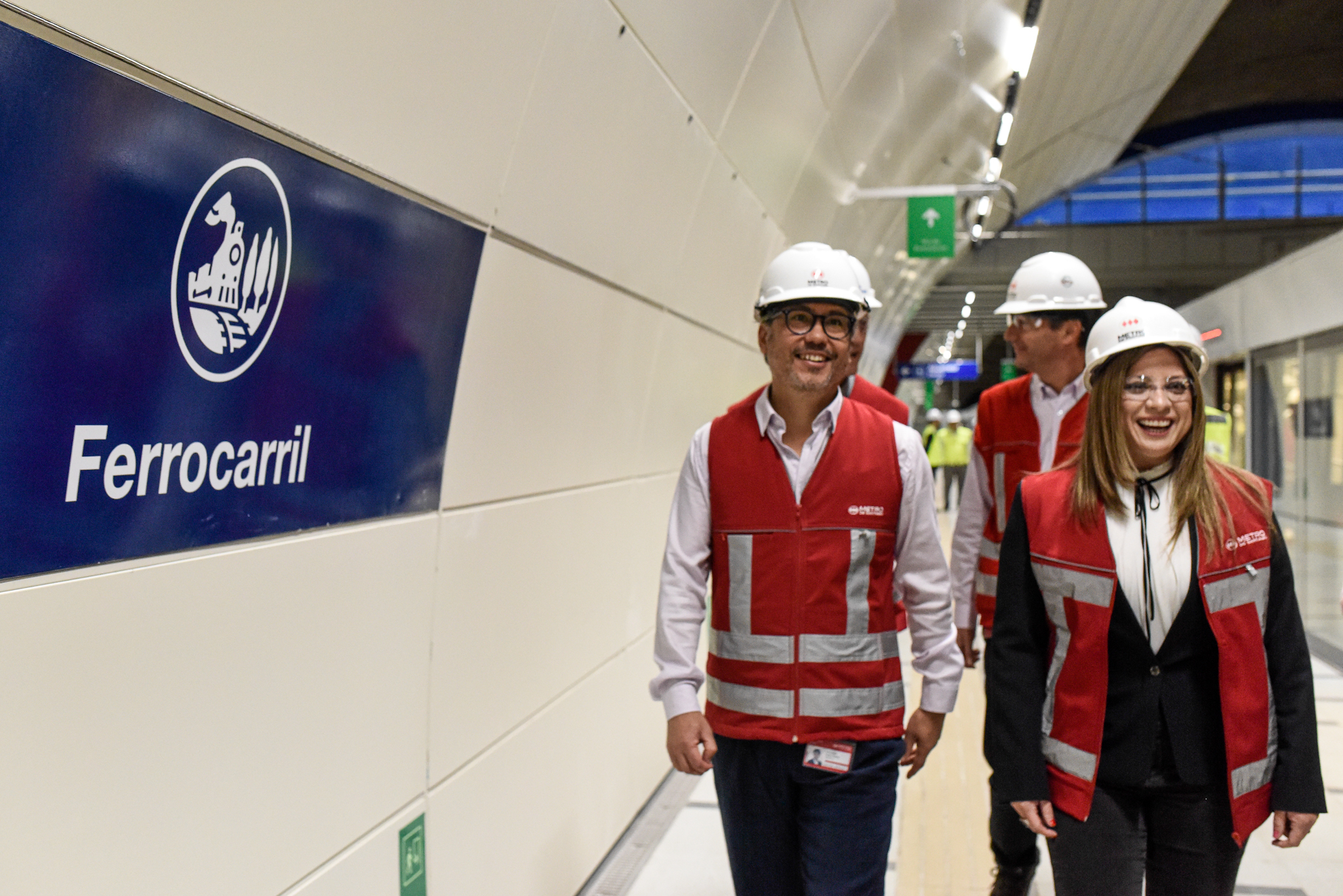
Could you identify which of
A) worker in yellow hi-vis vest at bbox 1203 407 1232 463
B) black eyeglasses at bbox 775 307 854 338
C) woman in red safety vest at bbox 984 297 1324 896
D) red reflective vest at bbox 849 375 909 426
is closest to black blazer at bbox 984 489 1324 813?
woman in red safety vest at bbox 984 297 1324 896

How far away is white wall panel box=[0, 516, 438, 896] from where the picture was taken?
127 cm

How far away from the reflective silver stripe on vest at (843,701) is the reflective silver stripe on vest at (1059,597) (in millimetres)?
325

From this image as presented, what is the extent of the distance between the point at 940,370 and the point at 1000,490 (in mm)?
26543

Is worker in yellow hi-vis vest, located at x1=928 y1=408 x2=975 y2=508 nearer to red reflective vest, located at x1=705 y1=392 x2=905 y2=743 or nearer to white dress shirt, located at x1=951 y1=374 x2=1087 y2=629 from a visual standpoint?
white dress shirt, located at x1=951 y1=374 x2=1087 y2=629

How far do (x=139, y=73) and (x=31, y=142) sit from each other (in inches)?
7.4

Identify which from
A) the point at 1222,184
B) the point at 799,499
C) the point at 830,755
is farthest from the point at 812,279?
the point at 1222,184

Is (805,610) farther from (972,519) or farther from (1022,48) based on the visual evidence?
(1022,48)

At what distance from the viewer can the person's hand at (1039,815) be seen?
80.9 inches

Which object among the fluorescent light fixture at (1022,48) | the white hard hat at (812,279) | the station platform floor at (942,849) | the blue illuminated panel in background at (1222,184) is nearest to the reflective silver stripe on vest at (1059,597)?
the white hard hat at (812,279)

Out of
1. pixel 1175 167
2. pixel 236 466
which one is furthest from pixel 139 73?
pixel 1175 167

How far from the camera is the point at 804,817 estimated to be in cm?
224

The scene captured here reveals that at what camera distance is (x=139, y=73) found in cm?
130

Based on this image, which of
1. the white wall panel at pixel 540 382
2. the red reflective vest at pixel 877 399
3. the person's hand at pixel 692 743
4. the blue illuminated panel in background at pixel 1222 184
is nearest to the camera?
the person's hand at pixel 692 743

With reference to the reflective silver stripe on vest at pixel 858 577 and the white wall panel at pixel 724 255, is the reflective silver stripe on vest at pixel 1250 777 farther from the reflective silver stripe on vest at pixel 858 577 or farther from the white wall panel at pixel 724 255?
the white wall panel at pixel 724 255
